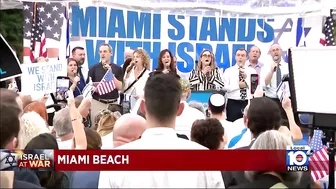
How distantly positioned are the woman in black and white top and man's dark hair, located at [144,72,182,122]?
7.30 m

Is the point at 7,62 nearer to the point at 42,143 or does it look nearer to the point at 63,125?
the point at 42,143

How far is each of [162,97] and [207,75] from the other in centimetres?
747

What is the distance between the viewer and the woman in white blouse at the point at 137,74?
1078 cm

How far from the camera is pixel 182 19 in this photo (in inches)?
472

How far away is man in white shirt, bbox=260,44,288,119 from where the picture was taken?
1139cm

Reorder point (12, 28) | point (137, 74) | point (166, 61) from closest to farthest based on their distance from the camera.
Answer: point (166, 61), point (137, 74), point (12, 28)

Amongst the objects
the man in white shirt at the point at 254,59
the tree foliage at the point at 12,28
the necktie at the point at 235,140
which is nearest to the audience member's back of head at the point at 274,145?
the necktie at the point at 235,140

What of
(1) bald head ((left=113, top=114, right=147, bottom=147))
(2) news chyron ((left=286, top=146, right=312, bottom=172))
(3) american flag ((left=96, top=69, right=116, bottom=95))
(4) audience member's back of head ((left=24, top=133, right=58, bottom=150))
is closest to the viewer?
(2) news chyron ((left=286, top=146, right=312, bottom=172))

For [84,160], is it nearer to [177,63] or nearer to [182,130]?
[182,130]

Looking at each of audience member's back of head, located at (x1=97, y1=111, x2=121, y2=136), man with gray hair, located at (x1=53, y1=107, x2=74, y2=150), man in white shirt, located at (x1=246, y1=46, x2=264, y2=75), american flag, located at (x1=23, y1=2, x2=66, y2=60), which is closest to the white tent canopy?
american flag, located at (x1=23, y1=2, x2=66, y2=60)

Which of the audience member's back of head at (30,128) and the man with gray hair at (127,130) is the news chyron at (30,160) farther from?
the audience member's back of head at (30,128)

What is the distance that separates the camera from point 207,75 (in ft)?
36.6

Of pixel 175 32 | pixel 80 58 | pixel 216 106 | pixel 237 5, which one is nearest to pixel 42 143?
pixel 216 106

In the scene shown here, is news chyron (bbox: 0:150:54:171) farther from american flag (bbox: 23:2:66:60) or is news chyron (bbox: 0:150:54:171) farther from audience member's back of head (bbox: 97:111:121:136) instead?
american flag (bbox: 23:2:66:60)
